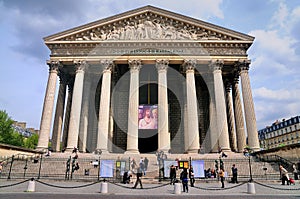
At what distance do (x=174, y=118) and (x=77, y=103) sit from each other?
13.0m

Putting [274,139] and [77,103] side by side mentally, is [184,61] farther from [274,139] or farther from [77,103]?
[274,139]

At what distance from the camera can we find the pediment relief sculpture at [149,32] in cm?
2518

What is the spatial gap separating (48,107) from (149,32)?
13425 mm

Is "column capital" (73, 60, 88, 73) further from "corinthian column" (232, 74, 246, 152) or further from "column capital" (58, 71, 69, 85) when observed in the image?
"corinthian column" (232, 74, 246, 152)

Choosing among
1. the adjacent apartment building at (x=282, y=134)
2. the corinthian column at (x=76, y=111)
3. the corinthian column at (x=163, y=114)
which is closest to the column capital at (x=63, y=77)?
the corinthian column at (x=76, y=111)

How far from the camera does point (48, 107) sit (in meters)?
23.1

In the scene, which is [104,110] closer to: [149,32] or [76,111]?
[76,111]

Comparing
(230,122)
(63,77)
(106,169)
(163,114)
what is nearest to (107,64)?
(63,77)

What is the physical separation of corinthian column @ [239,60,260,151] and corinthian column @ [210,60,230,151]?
7.77 ft

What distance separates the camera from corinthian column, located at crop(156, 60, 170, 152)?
21766 millimetres

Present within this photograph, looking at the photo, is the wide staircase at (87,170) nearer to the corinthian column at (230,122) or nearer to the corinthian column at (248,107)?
the corinthian column at (248,107)

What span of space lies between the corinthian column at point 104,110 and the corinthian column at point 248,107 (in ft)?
46.5

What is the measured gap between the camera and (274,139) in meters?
59.0

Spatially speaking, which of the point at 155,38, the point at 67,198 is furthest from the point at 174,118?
the point at 67,198
